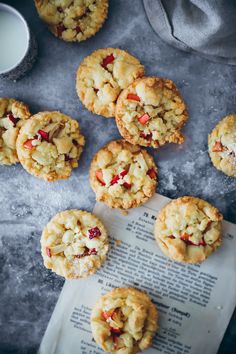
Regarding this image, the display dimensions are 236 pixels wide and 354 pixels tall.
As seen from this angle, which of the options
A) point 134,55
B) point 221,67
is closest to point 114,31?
point 134,55

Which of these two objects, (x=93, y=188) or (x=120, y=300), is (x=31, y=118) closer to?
(x=93, y=188)

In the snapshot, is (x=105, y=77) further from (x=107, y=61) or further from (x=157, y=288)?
(x=157, y=288)

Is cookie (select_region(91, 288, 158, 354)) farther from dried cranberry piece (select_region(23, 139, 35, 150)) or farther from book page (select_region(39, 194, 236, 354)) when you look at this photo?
dried cranberry piece (select_region(23, 139, 35, 150))

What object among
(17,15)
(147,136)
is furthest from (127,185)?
(17,15)

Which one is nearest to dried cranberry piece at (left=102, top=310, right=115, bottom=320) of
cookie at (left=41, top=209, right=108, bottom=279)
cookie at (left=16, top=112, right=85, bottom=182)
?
cookie at (left=41, top=209, right=108, bottom=279)

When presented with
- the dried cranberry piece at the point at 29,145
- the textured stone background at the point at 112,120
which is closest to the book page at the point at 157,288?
the textured stone background at the point at 112,120

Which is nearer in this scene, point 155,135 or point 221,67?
point 155,135
